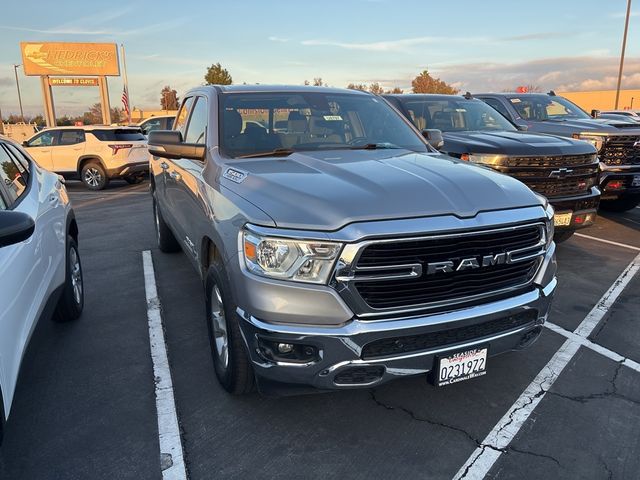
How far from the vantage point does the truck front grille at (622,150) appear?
7934 mm

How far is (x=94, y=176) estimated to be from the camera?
45.5ft

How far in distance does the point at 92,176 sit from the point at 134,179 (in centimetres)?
118

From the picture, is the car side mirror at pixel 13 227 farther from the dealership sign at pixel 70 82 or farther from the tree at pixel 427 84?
the tree at pixel 427 84

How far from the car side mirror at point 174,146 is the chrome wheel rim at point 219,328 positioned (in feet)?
3.48

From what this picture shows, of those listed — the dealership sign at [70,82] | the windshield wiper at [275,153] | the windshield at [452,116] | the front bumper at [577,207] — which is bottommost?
the front bumper at [577,207]

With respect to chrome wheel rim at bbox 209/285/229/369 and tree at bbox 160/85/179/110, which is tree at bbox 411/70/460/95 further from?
chrome wheel rim at bbox 209/285/229/369

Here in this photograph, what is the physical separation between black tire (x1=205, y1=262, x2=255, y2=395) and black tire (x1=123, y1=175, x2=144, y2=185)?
38.7 ft

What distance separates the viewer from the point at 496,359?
12.3ft

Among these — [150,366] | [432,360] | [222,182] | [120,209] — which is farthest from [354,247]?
[120,209]

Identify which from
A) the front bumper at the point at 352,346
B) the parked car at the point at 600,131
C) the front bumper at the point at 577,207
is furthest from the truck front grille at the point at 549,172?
the front bumper at the point at 352,346

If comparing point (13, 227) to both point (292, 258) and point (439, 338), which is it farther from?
point (439, 338)

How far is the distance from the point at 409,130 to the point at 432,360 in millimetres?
2418

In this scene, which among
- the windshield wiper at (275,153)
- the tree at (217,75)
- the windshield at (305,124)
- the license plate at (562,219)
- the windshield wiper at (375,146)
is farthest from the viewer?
the tree at (217,75)

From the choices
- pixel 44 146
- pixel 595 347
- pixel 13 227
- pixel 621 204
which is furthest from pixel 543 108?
pixel 44 146
